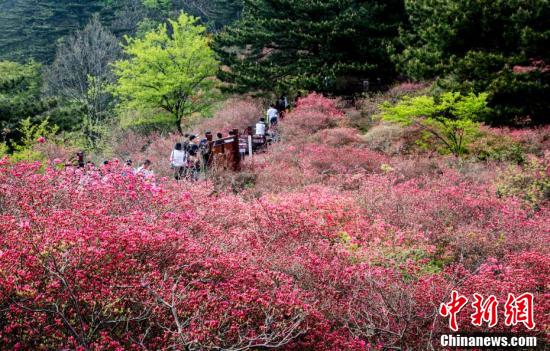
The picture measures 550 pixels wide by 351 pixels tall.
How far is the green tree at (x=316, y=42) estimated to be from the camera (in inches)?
837

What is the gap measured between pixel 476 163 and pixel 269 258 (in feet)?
29.3

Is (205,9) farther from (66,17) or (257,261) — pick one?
(257,261)

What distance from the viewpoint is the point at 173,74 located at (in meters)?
22.6

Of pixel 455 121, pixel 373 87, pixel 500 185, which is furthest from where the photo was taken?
pixel 373 87

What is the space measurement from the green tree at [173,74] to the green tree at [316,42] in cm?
129

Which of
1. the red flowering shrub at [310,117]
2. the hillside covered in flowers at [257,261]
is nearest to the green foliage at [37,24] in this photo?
the red flowering shrub at [310,117]

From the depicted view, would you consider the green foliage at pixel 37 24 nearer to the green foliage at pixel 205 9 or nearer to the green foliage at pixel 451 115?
the green foliage at pixel 205 9

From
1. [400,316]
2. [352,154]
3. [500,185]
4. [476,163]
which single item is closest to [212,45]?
[352,154]

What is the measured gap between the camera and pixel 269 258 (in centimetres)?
606

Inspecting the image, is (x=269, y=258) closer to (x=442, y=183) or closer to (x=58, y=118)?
(x=442, y=183)

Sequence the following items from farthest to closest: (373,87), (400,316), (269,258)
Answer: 1. (373,87)
2. (269,258)
3. (400,316)

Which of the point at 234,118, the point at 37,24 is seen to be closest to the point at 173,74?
the point at 234,118

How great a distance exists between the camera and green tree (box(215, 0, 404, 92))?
69.7 ft

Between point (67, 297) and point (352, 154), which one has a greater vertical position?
point (67, 297)
